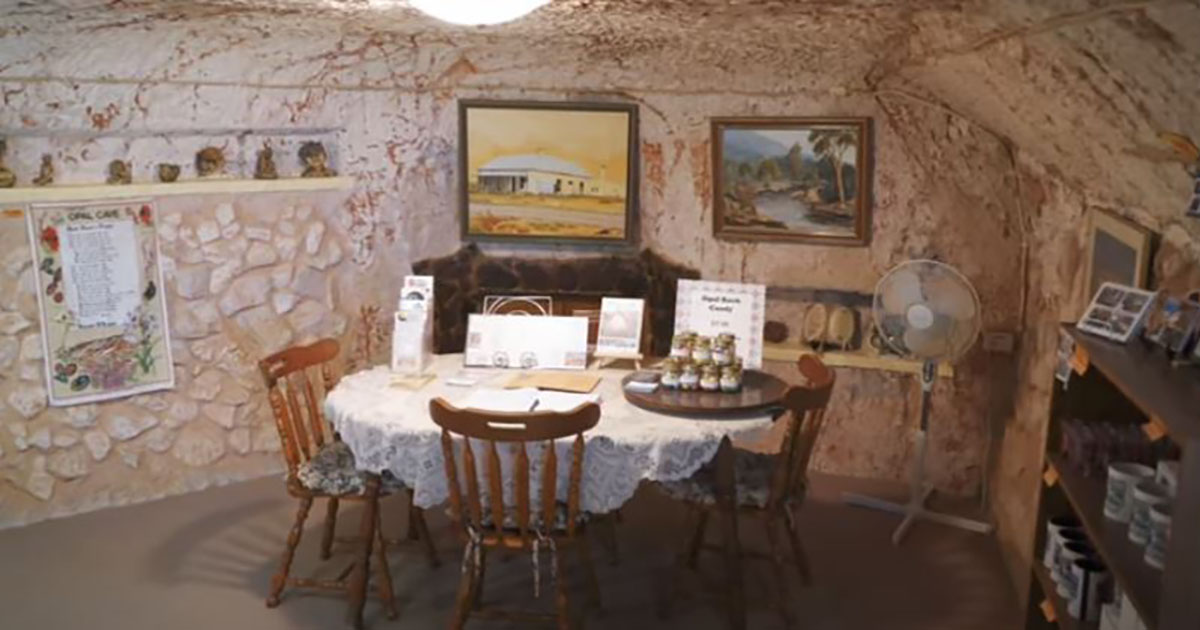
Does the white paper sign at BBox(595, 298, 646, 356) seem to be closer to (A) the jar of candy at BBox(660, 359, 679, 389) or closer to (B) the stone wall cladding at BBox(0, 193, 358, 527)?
(A) the jar of candy at BBox(660, 359, 679, 389)

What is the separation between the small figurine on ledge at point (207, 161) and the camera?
14.9 ft

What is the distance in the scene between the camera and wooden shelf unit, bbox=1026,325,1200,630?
1882 millimetres

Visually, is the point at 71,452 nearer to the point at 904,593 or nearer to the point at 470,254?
the point at 470,254

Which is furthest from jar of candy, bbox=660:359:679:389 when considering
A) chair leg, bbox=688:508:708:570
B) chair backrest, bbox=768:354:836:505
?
chair leg, bbox=688:508:708:570

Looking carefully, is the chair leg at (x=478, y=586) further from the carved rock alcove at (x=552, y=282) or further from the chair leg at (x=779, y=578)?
the carved rock alcove at (x=552, y=282)

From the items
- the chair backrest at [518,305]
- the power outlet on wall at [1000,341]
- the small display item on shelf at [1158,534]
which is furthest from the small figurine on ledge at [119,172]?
the small display item on shelf at [1158,534]

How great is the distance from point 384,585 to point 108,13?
6.62 feet

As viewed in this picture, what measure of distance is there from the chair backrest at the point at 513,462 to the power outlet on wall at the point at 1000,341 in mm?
2041

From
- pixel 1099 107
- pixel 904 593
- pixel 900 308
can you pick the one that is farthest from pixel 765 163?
pixel 1099 107

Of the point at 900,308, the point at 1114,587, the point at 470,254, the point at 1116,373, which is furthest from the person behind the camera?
the point at 470,254

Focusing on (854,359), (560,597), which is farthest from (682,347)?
(854,359)

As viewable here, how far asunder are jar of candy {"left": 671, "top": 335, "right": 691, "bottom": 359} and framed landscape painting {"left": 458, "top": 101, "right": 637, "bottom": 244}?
132 cm

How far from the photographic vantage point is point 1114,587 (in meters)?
2.55

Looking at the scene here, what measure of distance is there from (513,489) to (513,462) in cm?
9
